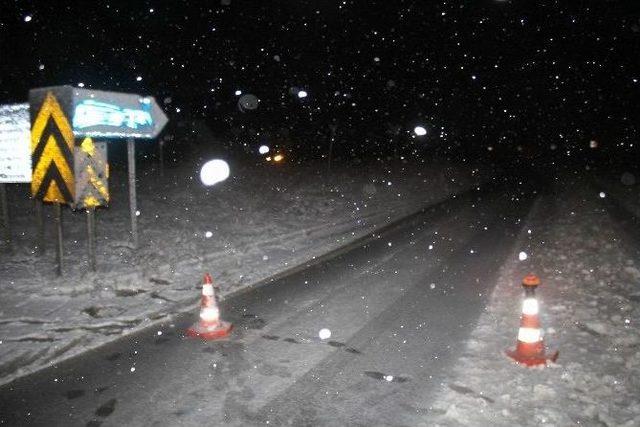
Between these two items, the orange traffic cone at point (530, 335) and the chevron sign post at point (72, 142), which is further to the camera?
the chevron sign post at point (72, 142)

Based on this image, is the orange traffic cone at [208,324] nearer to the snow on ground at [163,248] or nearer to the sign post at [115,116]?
the snow on ground at [163,248]

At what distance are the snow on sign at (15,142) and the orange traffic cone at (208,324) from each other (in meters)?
5.03

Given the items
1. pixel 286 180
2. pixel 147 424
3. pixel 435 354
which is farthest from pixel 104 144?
pixel 286 180

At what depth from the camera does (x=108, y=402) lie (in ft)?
15.5

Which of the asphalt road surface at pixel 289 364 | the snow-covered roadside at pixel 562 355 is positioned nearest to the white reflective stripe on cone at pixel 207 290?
the asphalt road surface at pixel 289 364

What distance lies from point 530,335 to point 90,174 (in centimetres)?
729

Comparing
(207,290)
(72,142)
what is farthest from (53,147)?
(207,290)

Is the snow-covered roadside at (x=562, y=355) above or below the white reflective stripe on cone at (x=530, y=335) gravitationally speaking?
below

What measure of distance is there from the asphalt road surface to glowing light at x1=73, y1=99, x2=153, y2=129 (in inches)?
119

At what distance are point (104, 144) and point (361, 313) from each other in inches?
211

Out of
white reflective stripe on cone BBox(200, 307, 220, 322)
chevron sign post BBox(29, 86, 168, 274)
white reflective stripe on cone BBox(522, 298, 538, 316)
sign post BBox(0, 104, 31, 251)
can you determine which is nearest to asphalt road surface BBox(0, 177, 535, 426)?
white reflective stripe on cone BBox(200, 307, 220, 322)

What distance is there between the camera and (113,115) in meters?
8.86

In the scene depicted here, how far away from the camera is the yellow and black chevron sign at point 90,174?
854cm

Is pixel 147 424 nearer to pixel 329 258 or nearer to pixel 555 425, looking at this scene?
pixel 555 425
